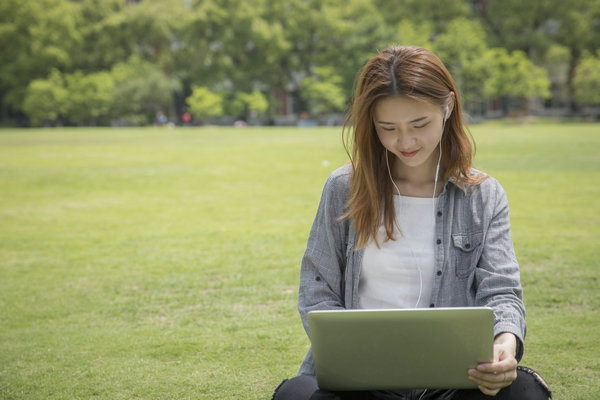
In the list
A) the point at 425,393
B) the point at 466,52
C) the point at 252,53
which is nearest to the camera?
the point at 425,393

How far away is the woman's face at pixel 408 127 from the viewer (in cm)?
209

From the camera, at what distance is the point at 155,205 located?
982 cm

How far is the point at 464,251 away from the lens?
7.19 feet

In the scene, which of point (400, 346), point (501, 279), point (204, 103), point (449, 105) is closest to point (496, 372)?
point (400, 346)

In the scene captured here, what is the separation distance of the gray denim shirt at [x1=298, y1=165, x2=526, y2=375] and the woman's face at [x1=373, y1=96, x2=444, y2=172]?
0.62ft

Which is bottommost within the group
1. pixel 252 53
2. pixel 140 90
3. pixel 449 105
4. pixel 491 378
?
pixel 491 378

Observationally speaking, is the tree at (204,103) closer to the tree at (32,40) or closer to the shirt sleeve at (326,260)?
the tree at (32,40)

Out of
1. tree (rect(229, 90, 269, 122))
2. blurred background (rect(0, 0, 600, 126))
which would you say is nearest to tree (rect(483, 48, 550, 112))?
blurred background (rect(0, 0, 600, 126))

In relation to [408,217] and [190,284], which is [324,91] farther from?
[408,217]

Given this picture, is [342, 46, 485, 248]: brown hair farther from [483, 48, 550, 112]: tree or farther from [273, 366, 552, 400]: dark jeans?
[483, 48, 550, 112]: tree

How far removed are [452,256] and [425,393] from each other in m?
0.49

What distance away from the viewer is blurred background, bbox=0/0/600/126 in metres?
47.4

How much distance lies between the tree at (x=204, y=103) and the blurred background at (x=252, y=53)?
0.10 meters

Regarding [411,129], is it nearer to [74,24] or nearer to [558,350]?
[558,350]
